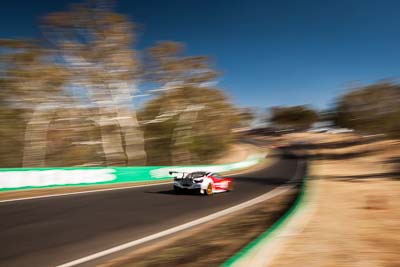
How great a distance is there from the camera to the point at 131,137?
3844 centimetres

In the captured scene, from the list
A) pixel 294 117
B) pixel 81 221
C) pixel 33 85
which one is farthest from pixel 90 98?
pixel 294 117

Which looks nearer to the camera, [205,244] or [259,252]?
[259,252]

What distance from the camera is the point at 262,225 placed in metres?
9.23

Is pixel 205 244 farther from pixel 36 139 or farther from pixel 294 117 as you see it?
pixel 294 117

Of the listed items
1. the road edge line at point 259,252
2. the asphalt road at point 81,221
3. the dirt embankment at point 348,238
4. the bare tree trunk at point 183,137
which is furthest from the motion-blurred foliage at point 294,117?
the road edge line at point 259,252

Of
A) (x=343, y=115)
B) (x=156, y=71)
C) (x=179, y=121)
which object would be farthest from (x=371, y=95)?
(x=156, y=71)

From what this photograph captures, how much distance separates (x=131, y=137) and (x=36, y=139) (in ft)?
29.2

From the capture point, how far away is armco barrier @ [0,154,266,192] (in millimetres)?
14734

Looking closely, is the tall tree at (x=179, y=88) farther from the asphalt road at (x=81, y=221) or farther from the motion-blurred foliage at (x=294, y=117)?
the motion-blurred foliage at (x=294, y=117)

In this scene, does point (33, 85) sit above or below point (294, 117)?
below

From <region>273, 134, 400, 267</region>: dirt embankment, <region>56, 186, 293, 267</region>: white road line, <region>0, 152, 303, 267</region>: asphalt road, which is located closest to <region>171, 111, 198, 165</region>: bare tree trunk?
<region>0, 152, 303, 267</region>: asphalt road

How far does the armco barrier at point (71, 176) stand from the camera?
14.7 metres

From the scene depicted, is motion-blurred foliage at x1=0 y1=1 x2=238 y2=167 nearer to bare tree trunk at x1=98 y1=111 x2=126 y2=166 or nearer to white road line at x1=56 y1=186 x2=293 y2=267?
bare tree trunk at x1=98 y1=111 x2=126 y2=166

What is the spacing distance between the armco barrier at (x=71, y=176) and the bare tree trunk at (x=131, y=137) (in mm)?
11651
